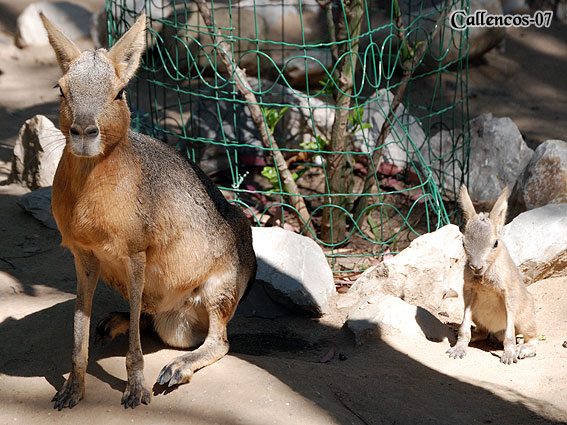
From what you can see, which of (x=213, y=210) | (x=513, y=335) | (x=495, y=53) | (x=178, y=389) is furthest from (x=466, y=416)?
(x=495, y=53)

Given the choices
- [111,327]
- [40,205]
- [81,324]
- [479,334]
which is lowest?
[479,334]

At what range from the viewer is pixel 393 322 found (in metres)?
4.74

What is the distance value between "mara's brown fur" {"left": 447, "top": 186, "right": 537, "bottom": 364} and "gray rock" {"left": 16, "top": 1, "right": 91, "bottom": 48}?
7.99 metres

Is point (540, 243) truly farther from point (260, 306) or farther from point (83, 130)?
point (83, 130)

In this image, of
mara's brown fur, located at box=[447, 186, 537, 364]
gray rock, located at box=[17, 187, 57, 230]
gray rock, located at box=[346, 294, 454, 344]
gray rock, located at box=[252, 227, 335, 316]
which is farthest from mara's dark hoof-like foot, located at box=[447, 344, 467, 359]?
gray rock, located at box=[17, 187, 57, 230]

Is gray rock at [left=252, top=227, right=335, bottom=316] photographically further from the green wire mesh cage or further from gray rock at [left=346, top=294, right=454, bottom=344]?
gray rock at [left=346, top=294, right=454, bottom=344]

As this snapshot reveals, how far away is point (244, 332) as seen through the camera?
4.97 meters

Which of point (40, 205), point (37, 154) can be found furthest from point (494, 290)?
point (37, 154)

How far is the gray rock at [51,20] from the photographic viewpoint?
10688mm

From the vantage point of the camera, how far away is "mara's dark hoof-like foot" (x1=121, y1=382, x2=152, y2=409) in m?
3.45

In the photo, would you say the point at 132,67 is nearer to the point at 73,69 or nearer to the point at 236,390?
the point at 73,69

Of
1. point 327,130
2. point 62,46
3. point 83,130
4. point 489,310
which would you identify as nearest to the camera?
point 83,130

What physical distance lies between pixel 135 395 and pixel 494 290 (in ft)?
8.24

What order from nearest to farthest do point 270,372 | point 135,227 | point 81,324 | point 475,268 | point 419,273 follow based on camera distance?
point 135,227
point 81,324
point 270,372
point 475,268
point 419,273
